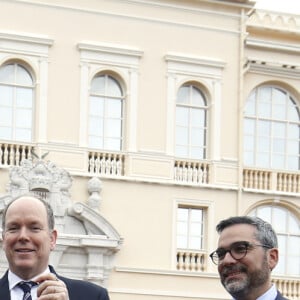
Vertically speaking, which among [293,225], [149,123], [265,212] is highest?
[149,123]

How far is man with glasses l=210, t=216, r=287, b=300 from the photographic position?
6344 millimetres

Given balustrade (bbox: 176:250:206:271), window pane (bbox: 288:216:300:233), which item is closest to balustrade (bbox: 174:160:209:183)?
balustrade (bbox: 176:250:206:271)

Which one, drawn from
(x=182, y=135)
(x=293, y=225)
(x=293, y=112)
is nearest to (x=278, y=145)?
(x=293, y=112)

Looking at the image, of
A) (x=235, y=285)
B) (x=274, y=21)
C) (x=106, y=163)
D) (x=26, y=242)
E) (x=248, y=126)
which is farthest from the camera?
(x=274, y=21)

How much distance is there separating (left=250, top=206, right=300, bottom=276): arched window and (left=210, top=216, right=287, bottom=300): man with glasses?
22.1 meters

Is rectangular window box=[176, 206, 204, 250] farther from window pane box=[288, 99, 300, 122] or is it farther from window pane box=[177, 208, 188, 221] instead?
window pane box=[288, 99, 300, 122]

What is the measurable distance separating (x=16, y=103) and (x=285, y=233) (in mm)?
6235

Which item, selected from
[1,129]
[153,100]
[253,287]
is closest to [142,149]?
[153,100]

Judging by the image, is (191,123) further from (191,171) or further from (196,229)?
(196,229)

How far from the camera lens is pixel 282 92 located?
29.0 meters

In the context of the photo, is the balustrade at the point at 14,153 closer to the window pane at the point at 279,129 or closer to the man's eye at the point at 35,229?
the window pane at the point at 279,129

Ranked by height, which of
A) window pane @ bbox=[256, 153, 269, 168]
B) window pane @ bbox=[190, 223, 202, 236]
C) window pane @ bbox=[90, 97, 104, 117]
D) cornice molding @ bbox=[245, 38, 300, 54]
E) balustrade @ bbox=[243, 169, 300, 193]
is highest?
cornice molding @ bbox=[245, 38, 300, 54]

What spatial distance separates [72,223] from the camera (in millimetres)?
26641

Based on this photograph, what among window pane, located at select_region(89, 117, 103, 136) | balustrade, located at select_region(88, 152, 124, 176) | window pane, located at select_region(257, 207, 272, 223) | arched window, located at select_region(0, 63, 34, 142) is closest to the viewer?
arched window, located at select_region(0, 63, 34, 142)
